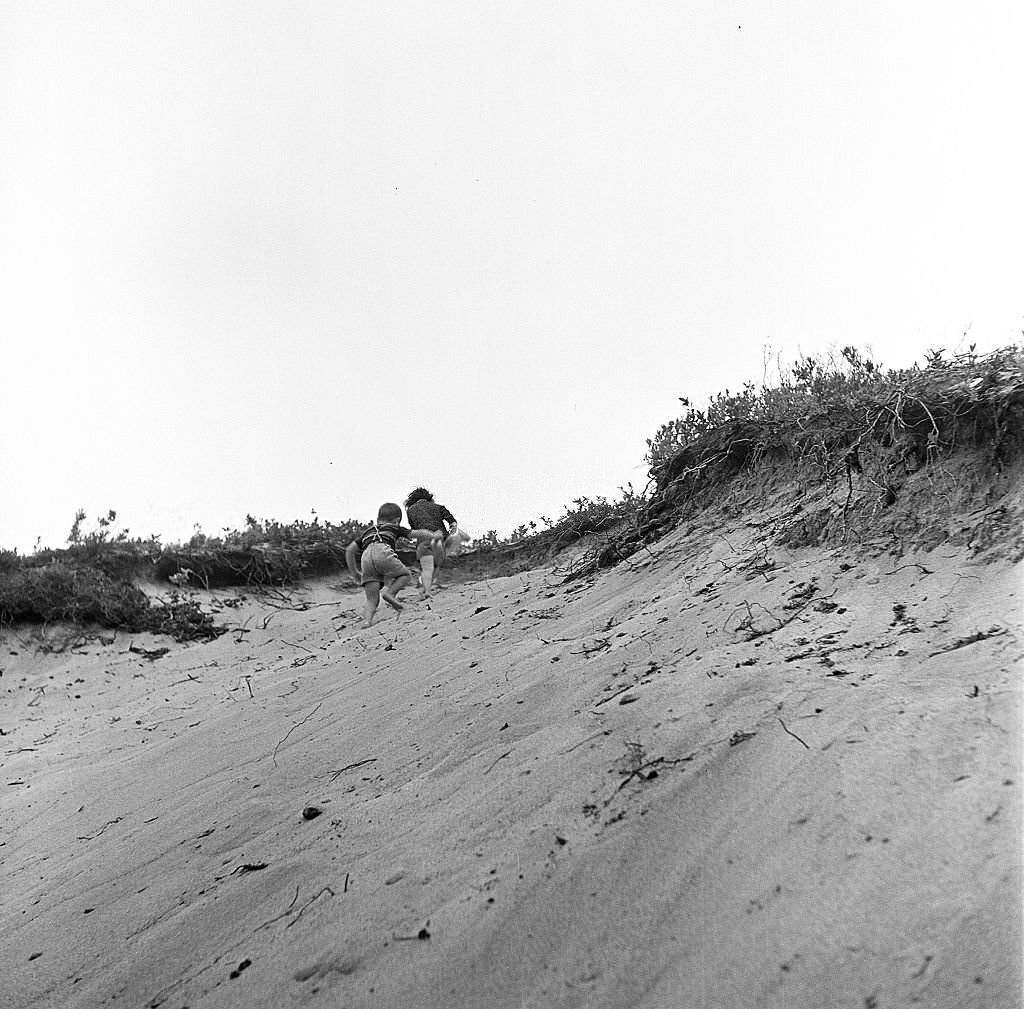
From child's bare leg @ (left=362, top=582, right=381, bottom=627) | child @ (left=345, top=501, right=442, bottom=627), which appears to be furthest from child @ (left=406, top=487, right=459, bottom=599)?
child's bare leg @ (left=362, top=582, right=381, bottom=627)

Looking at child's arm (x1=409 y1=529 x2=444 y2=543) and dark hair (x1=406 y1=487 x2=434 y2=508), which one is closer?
child's arm (x1=409 y1=529 x2=444 y2=543)

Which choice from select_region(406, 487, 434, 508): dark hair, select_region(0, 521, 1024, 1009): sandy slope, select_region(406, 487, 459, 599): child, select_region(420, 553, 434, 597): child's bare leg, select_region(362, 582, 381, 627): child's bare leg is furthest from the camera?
select_region(406, 487, 434, 508): dark hair

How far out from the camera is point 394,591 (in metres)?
9.10

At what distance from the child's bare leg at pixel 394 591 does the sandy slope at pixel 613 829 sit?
4.03m

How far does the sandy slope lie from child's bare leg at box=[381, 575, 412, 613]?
4030mm

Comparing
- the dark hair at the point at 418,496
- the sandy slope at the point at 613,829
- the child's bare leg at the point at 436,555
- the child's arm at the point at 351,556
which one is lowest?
the sandy slope at the point at 613,829

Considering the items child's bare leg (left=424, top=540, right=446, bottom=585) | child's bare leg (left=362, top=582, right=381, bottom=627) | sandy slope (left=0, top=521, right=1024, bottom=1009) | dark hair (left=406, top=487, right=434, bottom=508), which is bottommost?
sandy slope (left=0, top=521, right=1024, bottom=1009)

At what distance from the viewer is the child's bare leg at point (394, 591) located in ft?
29.1

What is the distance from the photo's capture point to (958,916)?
5.24 ft

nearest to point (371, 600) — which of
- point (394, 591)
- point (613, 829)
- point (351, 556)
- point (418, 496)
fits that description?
point (394, 591)

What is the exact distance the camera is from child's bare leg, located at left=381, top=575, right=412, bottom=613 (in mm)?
8867

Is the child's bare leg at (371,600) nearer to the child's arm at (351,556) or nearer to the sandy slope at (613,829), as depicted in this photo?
the child's arm at (351,556)

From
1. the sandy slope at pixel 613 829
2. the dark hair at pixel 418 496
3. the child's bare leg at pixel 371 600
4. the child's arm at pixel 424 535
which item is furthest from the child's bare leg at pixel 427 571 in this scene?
the sandy slope at pixel 613 829

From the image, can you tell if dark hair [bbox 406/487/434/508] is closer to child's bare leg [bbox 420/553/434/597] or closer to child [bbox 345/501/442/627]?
child's bare leg [bbox 420/553/434/597]
